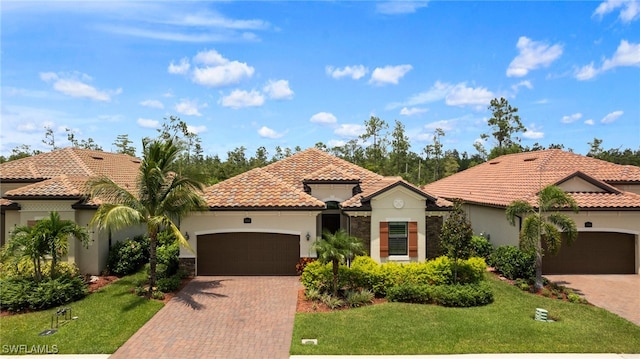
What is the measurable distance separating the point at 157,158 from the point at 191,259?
521cm

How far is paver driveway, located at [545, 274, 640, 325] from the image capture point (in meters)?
13.4

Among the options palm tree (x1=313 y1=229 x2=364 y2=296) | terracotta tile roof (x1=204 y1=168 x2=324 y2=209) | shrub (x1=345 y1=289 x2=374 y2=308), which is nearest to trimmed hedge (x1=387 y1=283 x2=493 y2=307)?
shrub (x1=345 y1=289 x2=374 y2=308)

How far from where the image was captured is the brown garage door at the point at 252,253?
17625 mm

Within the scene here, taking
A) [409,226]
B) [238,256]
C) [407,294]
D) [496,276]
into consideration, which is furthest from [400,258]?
[238,256]

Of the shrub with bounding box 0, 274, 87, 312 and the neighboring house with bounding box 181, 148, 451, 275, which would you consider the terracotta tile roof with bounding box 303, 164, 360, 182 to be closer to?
the neighboring house with bounding box 181, 148, 451, 275

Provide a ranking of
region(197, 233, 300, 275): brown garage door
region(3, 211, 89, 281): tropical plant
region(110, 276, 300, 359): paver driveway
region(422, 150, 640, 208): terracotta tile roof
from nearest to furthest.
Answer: region(110, 276, 300, 359): paver driveway
region(3, 211, 89, 281): tropical plant
region(197, 233, 300, 275): brown garage door
region(422, 150, 640, 208): terracotta tile roof

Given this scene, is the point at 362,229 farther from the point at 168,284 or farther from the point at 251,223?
the point at 168,284

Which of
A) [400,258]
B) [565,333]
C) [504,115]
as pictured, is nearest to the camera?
[565,333]

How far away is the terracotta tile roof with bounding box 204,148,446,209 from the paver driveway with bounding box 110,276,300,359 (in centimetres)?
342

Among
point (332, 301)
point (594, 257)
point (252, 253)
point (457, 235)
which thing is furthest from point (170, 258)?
point (594, 257)

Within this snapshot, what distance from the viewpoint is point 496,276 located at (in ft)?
57.5

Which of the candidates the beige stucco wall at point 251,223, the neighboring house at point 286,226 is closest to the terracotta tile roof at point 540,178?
the neighboring house at point 286,226

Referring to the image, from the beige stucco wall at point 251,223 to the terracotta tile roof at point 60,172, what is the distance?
5080mm

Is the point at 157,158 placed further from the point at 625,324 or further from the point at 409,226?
the point at 625,324
